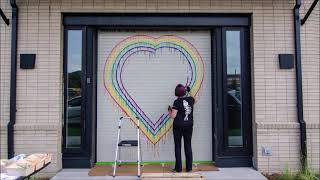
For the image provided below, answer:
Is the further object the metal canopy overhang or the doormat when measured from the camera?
the metal canopy overhang

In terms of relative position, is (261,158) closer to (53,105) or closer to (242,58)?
(242,58)

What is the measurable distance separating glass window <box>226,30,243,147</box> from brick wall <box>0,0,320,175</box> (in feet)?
1.16

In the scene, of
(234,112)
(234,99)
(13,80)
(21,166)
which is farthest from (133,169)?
(21,166)

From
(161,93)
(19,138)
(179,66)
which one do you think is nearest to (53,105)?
(19,138)

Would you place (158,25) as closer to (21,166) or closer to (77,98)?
(77,98)

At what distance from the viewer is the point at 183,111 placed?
7.16m

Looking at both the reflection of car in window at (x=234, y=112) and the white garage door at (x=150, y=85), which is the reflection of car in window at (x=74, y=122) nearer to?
the white garage door at (x=150, y=85)

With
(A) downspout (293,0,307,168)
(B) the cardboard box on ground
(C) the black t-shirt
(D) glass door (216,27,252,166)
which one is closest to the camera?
(B) the cardboard box on ground

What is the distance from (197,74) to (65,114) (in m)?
2.88

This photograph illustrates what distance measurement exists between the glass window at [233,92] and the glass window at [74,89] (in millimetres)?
3049

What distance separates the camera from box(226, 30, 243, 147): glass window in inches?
307

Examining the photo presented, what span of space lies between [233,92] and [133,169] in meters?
2.58

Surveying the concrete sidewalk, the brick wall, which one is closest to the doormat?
the concrete sidewalk

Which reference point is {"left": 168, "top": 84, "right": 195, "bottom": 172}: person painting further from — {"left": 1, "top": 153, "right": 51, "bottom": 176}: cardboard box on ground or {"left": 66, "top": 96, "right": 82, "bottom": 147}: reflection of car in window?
{"left": 1, "top": 153, "right": 51, "bottom": 176}: cardboard box on ground
